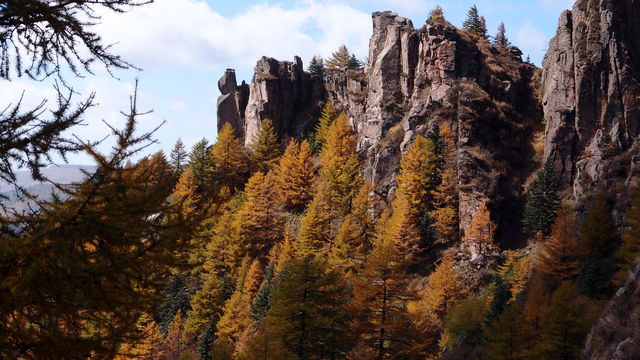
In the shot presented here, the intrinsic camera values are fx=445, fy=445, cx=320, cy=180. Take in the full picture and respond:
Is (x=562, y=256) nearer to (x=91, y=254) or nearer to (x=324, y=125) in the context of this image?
(x=91, y=254)

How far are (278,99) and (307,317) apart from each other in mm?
55492

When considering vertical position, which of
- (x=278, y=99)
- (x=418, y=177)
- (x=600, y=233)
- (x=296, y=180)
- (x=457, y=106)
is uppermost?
(x=278, y=99)

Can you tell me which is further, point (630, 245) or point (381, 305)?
point (630, 245)

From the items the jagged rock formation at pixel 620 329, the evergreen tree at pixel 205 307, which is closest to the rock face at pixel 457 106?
the evergreen tree at pixel 205 307

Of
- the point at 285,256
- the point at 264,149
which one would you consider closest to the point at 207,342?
the point at 285,256

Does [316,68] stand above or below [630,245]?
above

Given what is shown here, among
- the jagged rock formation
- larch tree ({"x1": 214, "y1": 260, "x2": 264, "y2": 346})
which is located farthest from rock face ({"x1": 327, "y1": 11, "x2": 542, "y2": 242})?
the jagged rock formation

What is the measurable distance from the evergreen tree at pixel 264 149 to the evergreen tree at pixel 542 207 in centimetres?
3468

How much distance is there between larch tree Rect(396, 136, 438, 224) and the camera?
1636 inches

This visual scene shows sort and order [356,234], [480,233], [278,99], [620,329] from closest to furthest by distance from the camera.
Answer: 1. [620,329]
2. [480,233]
3. [356,234]
4. [278,99]

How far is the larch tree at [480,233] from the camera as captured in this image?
3600 cm

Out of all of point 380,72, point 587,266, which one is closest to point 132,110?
point 587,266

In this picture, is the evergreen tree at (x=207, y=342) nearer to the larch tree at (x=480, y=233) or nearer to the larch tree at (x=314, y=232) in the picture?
the larch tree at (x=314, y=232)

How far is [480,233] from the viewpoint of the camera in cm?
3616
